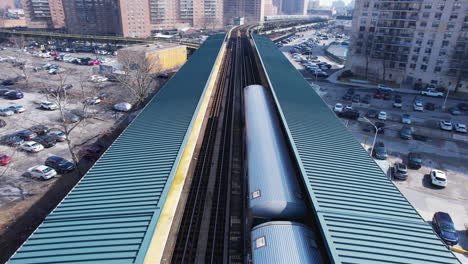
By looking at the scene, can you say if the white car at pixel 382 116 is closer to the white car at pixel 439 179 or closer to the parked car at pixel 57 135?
the white car at pixel 439 179

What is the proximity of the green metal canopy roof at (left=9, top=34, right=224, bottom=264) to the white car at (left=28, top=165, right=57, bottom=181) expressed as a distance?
11.0 metres

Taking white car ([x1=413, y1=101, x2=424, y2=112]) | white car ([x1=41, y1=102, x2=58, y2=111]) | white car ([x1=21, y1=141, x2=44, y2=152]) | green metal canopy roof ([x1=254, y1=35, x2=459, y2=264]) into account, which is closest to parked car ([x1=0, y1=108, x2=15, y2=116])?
white car ([x1=41, y1=102, x2=58, y2=111])

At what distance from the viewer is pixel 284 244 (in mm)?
13516

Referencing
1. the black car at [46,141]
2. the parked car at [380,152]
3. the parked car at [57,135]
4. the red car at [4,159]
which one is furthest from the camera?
the parked car at [57,135]

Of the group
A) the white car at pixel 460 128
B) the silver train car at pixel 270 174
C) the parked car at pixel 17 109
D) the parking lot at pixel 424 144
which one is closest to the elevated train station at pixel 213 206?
the silver train car at pixel 270 174

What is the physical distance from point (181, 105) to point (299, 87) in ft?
54.5

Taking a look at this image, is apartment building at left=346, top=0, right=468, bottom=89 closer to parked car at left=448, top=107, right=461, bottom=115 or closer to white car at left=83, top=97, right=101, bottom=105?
parked car at left=448, top=107, right=461, bottom=115

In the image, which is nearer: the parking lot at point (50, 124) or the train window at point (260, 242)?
the train window at point (260, 242)

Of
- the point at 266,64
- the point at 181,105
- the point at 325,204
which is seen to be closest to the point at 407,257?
the point at 325,204

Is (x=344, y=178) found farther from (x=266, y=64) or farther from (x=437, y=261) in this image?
(x=266, y=64)

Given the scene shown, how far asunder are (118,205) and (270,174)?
32.0ft

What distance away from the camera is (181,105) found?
27562 millimetres

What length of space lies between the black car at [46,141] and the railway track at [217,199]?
62.2 feet

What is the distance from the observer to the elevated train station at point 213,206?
39.3ft
